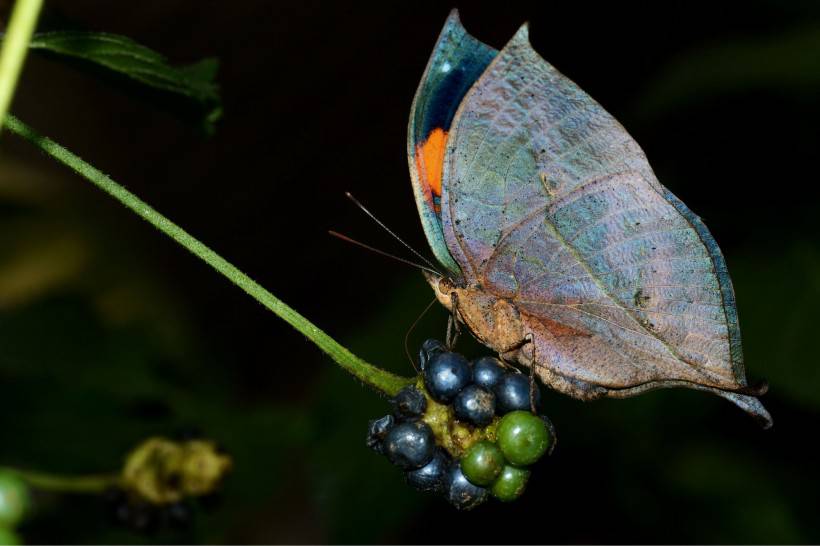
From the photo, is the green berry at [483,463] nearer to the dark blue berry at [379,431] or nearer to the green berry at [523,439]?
the green berry at [523,439]

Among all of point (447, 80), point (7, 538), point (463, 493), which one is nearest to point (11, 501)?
point (7, 538)

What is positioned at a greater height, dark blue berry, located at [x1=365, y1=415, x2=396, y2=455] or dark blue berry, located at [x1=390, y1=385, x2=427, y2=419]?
dark blue berry, located at [x1=390, y1=385, x2=427, y2=419]

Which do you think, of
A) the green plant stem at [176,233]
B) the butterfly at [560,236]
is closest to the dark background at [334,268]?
the green plant stem at [176,233]

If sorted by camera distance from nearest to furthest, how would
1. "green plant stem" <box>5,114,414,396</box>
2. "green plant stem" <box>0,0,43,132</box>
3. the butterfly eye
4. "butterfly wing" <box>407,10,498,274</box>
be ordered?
"green plant stem" <box>0,0,43,132</box>, "green plant stem" <box>5,114,414,396</box>, "butterfly wing" <box>407,10,498,274</box>, the butterfly eye

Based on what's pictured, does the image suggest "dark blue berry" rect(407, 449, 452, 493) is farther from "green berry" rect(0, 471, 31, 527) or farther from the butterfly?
"green berry" rect(0, 471, 31, 527)

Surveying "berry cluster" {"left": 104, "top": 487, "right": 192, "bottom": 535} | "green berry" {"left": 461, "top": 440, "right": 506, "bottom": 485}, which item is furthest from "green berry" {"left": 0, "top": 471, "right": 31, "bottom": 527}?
"green berry" {"left": 461, "top": 440, "right": 506, "bottom": 485}

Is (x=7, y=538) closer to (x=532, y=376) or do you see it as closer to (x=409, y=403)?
(x=409, y=403)
